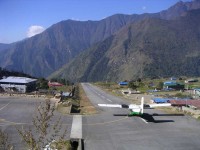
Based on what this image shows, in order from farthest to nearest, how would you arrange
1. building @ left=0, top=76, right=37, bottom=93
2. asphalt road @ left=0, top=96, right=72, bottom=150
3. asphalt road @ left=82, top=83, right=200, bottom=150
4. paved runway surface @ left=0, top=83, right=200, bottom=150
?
1. building @ left=0, top=76, right=37, bottom=93
2. asphalt road @ left=0, top=96, right=72, bottom=150
3. paved runway surface @ left=0, top=83, right=200, bottom=150
4. asphalt road @ left=82, top=83, right=200, bottom=150

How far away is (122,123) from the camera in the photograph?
175 ft

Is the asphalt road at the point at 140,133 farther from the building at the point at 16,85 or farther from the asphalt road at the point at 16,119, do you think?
the building at the point at 16,85

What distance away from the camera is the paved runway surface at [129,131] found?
3838 centimetres

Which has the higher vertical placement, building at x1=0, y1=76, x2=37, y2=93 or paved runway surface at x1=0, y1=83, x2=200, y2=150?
building at x1=0, y1=76, x2=37, y2=93

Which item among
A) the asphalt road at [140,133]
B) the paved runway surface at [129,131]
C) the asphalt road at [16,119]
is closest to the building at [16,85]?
the asphalt road at [16,119]

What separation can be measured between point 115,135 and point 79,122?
1101 cm

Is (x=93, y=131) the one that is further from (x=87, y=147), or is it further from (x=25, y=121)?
(x=25, y=121)

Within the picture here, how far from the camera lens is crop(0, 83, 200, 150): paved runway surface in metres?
38.4

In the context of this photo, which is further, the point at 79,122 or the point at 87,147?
the point at 79,122

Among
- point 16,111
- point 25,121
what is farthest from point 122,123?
point 16,111

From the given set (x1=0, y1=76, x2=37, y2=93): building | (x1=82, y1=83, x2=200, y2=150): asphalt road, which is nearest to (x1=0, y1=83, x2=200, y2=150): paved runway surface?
(x1=82, y1=83, x2=200, y2=150): asphalt road

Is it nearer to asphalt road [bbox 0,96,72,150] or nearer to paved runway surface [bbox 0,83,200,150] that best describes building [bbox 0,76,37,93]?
asphalt road [bbox 0,96,72,150]

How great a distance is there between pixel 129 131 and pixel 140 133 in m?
2.03

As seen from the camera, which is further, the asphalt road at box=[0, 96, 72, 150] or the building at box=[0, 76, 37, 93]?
the building at box=[0, 76, 37, 93]
